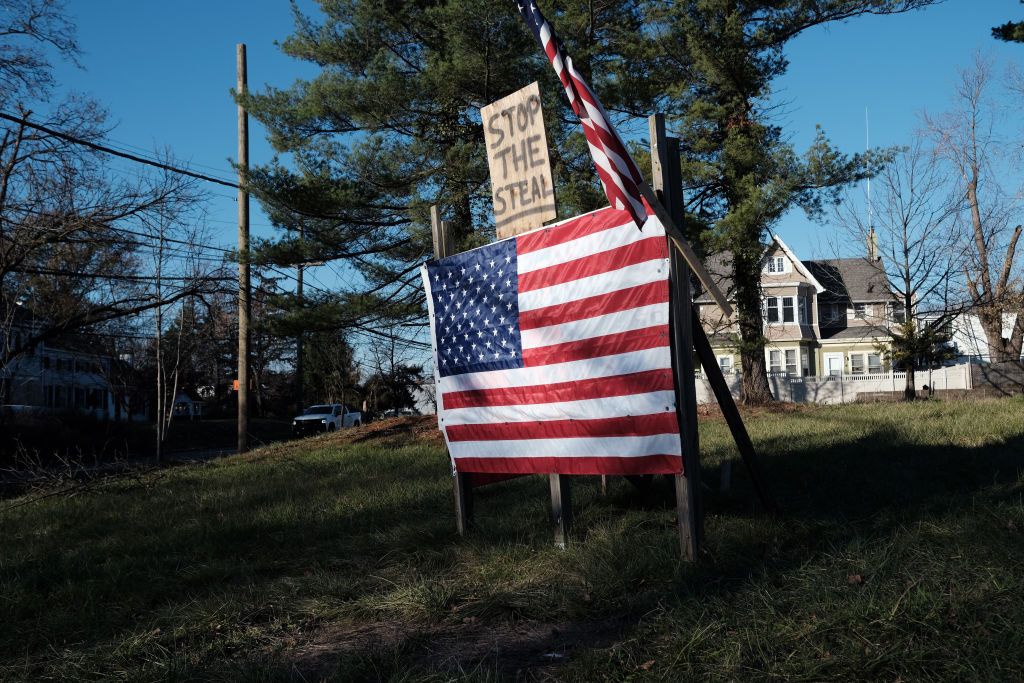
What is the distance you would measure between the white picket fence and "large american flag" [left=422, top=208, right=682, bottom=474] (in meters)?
21.8

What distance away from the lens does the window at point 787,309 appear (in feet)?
134

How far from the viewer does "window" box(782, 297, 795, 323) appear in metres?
41.0

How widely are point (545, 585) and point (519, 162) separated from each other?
3173 mm

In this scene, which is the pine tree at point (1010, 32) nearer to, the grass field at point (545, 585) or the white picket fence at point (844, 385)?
the grass field at point (545, 585)

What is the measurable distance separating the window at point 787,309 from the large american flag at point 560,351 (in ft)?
121

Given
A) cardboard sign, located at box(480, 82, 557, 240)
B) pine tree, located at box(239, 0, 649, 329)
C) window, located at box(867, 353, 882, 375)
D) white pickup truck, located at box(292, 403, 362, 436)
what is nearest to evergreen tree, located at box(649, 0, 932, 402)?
pine tree, located at box(239, 0, 649, 329)

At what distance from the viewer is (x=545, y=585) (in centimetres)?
463

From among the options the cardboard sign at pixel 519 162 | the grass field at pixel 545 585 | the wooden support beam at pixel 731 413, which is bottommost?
the grass field at pixel 545 585

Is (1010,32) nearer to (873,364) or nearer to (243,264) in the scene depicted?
(243,264)

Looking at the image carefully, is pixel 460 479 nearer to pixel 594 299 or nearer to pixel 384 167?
pixel 594 299

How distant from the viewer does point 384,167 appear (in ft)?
56.3

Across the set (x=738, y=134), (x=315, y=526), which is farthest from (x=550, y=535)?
(x=738, y=134)

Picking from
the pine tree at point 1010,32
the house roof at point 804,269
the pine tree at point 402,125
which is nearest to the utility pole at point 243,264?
the pine tree at point 402,125

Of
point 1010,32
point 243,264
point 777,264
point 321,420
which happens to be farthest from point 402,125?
point 777,264
